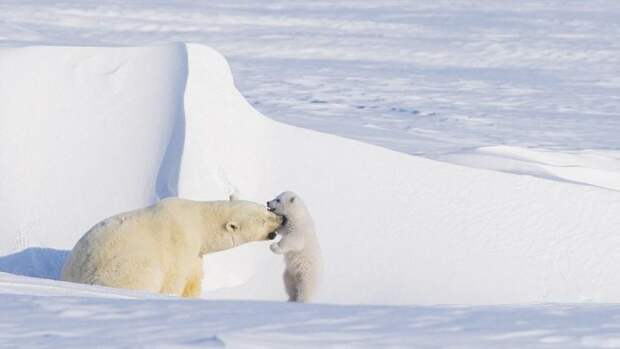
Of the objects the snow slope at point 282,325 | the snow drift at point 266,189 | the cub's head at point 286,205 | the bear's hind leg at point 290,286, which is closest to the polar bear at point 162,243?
the cub's head at point 286,205

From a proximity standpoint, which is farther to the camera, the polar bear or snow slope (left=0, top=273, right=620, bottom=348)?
the polar bear

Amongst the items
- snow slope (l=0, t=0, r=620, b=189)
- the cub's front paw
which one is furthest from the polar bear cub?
snow slope (l=0, t=0, r=620, b=189)

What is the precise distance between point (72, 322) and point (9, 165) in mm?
3080

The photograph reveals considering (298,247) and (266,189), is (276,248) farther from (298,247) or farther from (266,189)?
(266,189)

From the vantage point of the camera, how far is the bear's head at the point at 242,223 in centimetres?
425

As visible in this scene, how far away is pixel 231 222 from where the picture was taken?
13.9ft

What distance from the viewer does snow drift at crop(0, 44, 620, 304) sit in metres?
4.91

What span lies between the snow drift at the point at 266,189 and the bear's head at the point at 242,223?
442 millimetres

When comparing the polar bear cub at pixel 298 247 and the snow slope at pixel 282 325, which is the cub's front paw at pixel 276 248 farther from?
the snow slope at pixel 282 325

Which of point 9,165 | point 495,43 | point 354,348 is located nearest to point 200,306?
point 354,348

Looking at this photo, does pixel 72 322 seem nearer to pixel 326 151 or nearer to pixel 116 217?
pixel 116 217

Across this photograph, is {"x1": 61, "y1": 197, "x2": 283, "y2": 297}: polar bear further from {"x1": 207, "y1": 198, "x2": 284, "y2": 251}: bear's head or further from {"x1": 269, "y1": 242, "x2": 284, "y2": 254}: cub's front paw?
{"x1": 269, "y1": 242, "x2": 284, "y2": 254}: cub's front paw

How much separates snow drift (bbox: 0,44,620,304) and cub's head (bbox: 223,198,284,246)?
0.44 meters

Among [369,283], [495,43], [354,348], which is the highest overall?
[495,43]
